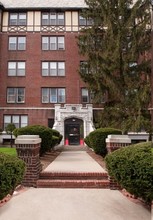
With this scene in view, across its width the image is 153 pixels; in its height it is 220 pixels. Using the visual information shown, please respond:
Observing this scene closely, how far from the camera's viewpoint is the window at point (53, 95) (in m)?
30.5

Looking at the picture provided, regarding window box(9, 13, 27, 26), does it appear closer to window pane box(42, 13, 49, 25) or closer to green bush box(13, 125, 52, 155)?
window pane box(42, 13, 49, 25)

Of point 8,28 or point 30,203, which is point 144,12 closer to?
point 8,28

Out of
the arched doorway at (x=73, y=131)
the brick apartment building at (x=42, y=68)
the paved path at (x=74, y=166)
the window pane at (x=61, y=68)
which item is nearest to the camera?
the paved path at (x=74, y=166)

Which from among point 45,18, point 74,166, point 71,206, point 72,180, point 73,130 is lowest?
point 71,206

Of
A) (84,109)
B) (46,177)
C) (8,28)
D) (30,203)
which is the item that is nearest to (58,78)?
(84,109)

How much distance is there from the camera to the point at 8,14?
31938 mm

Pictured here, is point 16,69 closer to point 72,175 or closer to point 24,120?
point 24,120

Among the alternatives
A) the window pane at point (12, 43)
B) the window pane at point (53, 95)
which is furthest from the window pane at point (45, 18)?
the window pane at point (53, 95)

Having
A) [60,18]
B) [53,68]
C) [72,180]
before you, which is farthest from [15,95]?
[72,180]

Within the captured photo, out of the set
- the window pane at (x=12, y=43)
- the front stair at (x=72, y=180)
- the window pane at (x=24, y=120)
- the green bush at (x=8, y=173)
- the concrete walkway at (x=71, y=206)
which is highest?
the window pane at (x=12, y=43)

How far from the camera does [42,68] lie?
3112 centimetres

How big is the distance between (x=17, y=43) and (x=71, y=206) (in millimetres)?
28200

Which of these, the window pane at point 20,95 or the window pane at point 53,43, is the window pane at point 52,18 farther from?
the window pane at point 20,95

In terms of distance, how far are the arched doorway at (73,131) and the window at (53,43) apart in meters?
8.78
